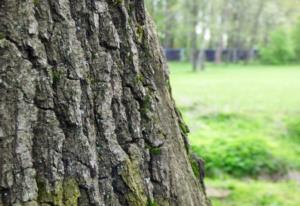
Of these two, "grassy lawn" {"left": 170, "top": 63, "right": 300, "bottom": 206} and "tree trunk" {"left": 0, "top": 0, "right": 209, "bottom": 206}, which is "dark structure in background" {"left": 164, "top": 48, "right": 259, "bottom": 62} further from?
"tree trunk" {"left": 0, "top": 0, "right": 209, "bottom": 206}

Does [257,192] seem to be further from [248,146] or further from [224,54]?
[224,54]

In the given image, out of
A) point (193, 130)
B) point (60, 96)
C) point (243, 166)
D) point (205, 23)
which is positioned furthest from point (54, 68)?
point (205, 23)

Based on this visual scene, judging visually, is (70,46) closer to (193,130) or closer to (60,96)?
(60,96)

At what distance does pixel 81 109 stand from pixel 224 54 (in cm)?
7270

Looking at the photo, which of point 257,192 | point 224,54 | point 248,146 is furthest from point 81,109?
point 224,54

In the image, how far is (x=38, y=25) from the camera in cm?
228

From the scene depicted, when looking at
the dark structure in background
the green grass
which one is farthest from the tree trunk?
the dark structure in background

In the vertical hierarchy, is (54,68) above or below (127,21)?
below

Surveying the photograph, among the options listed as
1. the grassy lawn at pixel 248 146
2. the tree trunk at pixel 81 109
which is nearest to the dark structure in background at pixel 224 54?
the grassy lawn at pixel 248 146

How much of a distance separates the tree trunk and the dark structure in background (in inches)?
2456

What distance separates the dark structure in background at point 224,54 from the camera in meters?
67.2

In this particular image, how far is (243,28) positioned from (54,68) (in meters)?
68.9

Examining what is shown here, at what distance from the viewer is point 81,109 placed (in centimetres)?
238

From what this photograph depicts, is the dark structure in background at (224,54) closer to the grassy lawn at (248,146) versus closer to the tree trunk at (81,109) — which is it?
the grassy lawn at (248,146)
